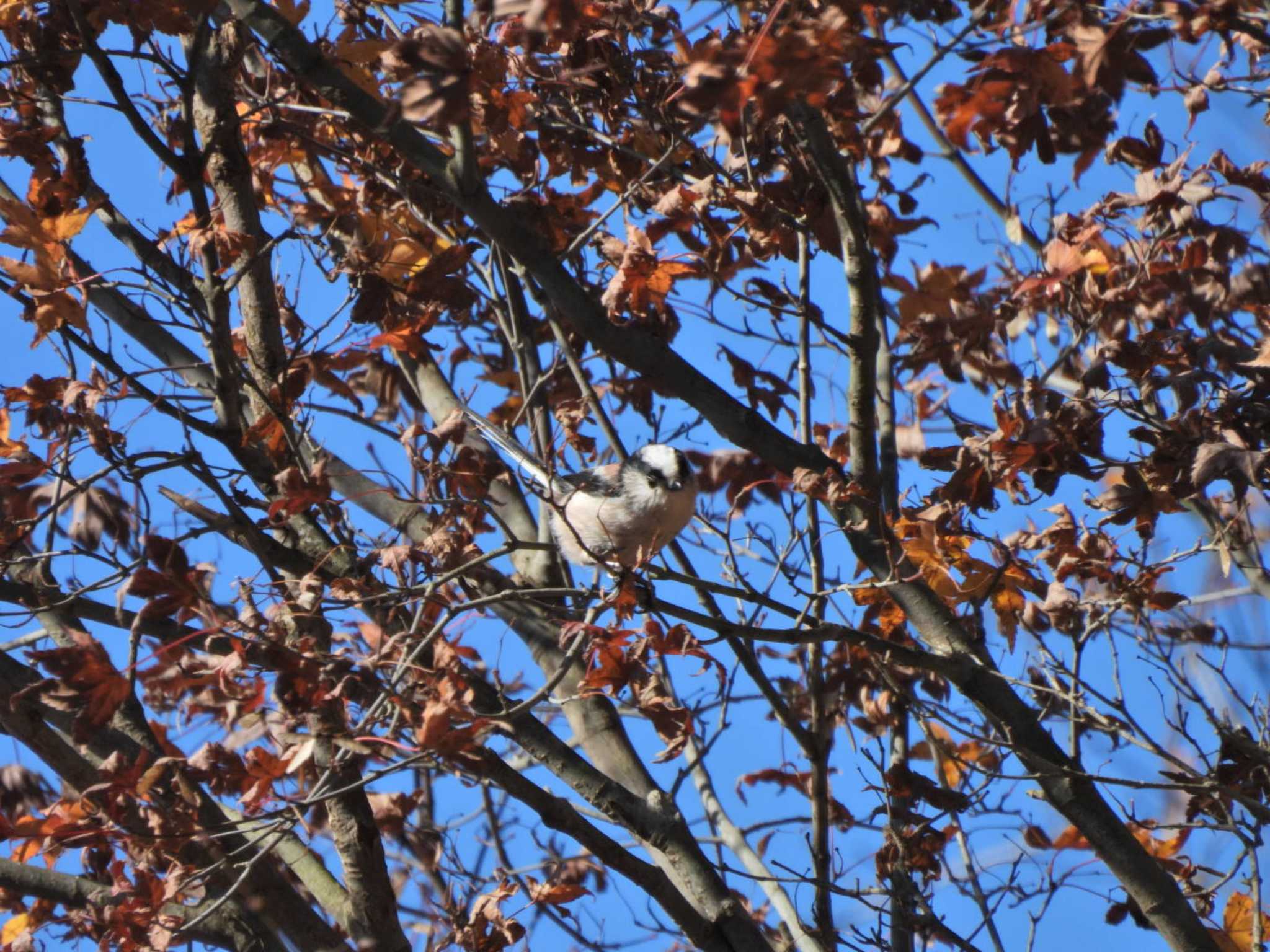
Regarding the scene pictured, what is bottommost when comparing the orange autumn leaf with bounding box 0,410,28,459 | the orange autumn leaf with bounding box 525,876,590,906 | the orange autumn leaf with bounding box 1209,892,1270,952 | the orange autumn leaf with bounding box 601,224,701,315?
the orange autumn leaf with bounding box 1209,892,1270,952

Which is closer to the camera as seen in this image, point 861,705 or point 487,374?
point 861,705

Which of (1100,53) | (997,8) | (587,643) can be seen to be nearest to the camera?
(1100,53)

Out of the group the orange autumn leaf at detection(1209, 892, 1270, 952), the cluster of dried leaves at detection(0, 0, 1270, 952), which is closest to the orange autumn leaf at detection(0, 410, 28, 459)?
the cluster of dried leaves at detection(0, 0, 1270, 952)

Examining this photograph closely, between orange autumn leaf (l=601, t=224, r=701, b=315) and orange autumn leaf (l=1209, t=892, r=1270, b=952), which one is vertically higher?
orange autumn leaf (l=601, t=224, r=701, b=315)

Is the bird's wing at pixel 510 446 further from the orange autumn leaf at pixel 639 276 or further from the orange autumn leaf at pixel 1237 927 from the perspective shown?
the orange autumn leaf at pixel 1237 927

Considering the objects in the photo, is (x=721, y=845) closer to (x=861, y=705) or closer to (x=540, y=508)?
(x=861, y=705)

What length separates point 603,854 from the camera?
129 inches

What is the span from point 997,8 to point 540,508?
8.62 feet

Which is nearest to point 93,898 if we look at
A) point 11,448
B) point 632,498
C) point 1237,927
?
point 11,448

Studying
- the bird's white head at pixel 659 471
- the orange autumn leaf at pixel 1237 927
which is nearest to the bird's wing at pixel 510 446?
the bird's white head at pixel 659 471

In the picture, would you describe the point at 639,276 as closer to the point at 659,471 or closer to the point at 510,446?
the point at 510,446

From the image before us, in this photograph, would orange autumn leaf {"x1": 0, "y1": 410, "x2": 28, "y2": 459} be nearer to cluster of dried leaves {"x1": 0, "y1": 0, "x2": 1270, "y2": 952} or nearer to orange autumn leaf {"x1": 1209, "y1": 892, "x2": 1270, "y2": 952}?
cluster of dried leaves {"x1": 0, "y1": 0, "x2": 1270, "y2": 952}

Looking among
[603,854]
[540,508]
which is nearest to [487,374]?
[540,508]

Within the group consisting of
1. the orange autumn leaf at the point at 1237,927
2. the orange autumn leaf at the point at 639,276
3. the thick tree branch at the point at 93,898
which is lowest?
the orange autumn leaf at the point at 1237,927
